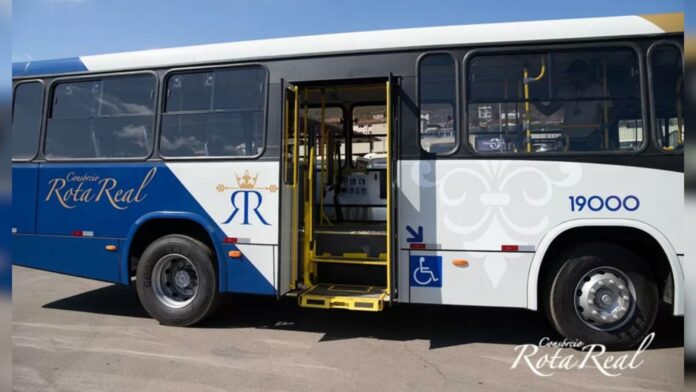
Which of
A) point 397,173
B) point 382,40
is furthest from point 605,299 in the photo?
point 382,40

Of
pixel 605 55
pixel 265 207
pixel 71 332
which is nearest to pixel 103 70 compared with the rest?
pixel 265 207

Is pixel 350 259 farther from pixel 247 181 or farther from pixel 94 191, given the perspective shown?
pixel 94 191

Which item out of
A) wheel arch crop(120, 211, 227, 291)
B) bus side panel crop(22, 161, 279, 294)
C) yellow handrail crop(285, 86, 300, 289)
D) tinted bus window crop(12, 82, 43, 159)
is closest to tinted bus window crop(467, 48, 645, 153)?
yellow handrail crop(285, 86, 300, 289)

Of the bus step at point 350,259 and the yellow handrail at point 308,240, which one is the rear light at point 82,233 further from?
the bus step at point 350,259

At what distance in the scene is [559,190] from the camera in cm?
431

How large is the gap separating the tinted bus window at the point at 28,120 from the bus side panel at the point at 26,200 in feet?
0.68

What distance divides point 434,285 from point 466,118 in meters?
1.70

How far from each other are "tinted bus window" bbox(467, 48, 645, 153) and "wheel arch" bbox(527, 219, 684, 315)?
0.70 meters

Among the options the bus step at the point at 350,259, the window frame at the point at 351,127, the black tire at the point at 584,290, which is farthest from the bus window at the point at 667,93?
the window frame at the point at 351,127

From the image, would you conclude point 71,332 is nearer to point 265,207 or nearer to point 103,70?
point 265,207

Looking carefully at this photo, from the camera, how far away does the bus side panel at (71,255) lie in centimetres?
530

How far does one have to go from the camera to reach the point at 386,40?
467cm

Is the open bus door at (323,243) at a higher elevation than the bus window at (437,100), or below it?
below

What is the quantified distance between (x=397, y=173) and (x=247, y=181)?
64.5 inches
